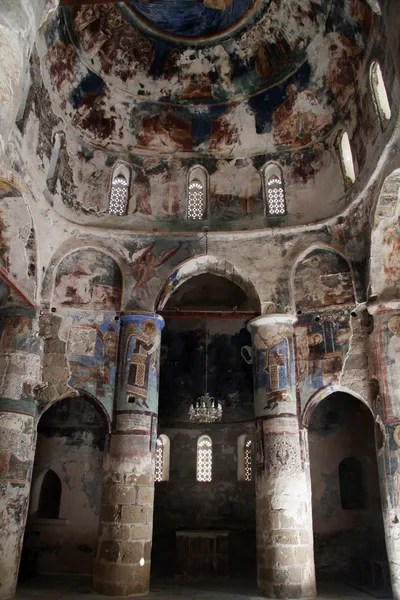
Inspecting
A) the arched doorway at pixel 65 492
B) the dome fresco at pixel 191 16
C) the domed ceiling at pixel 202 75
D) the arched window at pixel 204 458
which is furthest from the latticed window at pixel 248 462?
the dome fresco at pixel 191 16

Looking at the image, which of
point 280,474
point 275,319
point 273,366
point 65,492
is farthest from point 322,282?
point 65,492

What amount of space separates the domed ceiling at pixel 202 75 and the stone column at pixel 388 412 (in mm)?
5825

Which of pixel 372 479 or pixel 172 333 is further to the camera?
pixel 172 333

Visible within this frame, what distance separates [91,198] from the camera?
15070 millimetres

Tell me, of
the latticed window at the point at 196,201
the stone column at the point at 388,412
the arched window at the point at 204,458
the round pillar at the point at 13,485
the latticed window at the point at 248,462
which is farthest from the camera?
the arched window at the point at 204,458

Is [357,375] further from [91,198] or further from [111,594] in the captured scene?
[91,198]

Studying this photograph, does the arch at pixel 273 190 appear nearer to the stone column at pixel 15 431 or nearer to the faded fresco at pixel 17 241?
the faded fresco at pixel 17 241

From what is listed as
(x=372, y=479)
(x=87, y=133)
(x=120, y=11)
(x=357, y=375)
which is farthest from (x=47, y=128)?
(x=372, y=479)

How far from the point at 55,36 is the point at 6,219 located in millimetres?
4871

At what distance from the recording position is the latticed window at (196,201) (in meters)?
15.5

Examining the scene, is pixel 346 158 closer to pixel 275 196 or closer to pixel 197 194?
pixel 275 196

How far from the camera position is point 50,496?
1638 cm

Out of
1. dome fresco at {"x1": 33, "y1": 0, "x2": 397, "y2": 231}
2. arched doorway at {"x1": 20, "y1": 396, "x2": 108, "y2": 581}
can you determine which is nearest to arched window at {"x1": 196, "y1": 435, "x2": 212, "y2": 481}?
arched doorway at {"x1": 20, "y1": 396, "x2": 108, "y2": 581}

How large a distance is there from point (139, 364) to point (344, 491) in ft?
A: 25.6
